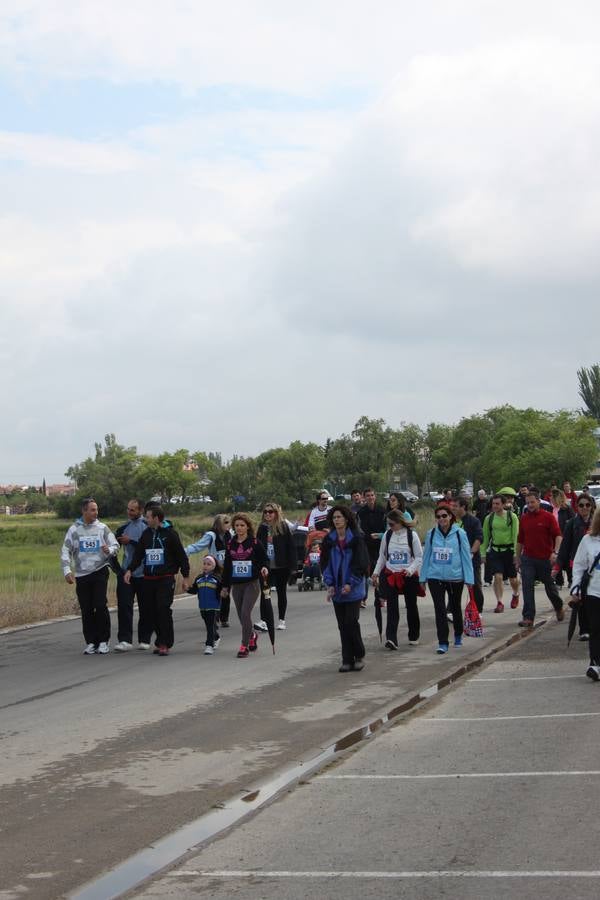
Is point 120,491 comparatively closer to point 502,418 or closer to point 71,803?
point 502,418

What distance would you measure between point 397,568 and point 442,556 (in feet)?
2.64

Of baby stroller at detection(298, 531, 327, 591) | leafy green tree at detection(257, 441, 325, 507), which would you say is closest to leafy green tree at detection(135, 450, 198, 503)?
leafy green tree at detection(257, 441, 325, 507)

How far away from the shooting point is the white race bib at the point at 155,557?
15055mm

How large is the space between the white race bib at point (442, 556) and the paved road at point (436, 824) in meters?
4.11

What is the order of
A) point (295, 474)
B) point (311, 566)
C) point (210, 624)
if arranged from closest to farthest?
1. point (210, 624)
2. point (311, 566)
3. point (295, 474)

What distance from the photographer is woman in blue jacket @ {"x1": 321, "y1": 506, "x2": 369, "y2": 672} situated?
12.9 meters

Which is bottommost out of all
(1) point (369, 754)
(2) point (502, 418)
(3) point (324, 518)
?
(1) point (369, 754)

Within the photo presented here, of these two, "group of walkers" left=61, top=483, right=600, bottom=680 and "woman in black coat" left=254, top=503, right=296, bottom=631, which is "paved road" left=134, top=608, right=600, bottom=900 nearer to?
"group of walkers" left=61, top=483, right=600, bottom=680

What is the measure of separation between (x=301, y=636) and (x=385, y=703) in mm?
5664

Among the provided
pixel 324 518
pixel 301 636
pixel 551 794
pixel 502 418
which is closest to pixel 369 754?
pixel 551 794

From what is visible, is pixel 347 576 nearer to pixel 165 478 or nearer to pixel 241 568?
pixel 241 568

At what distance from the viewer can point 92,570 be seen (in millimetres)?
15367

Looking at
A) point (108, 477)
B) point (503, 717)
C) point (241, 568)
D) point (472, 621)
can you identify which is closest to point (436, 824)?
point (503, 717)

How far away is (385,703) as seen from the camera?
10.8m
